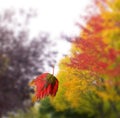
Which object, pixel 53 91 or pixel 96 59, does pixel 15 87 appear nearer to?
pixel 53 91

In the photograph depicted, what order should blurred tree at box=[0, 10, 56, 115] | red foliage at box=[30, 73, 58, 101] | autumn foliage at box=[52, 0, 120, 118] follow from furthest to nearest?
blurred tree at box=[0, 10, 56, 115], red foliage at box=[30, 73, 58, 101], autumn foliage at box=[52, 0, 120, 118]

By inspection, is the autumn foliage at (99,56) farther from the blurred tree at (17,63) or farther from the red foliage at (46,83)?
the blurred tree at (17,63)

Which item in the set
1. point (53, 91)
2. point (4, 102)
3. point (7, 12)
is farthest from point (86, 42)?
point (7, 12)

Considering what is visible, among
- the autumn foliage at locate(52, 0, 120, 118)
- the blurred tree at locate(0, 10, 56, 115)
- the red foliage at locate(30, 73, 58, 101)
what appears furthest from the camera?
the blurred tree at locate(0, 10, 56, 115)

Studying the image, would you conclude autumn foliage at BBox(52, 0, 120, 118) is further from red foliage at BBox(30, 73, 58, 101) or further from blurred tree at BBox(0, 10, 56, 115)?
blurred tree at BBox(0, 10, 56, 115)

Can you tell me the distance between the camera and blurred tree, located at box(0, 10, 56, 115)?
82.0 ft

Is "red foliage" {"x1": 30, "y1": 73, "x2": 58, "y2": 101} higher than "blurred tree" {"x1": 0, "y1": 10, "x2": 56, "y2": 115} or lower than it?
lower

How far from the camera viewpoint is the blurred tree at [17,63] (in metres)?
25.0

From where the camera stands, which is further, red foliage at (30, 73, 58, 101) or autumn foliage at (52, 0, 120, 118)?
red foliage at (30, 73, 58, 101)

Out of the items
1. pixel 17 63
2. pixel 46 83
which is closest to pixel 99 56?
pixel 46 83

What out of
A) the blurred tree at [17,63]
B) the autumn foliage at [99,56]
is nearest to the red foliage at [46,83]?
the autumn foliage at [99,56]

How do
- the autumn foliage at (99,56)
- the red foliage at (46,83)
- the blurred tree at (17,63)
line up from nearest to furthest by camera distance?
the autumn foliage at (99,56) < the red foliage at (46,83) < the blurred tree at (17,63)

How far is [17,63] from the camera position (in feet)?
85.1

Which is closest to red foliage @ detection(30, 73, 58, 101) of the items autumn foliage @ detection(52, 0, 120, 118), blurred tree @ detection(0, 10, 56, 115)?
autumn foliage @ detection(52, 0, 120, 118)
